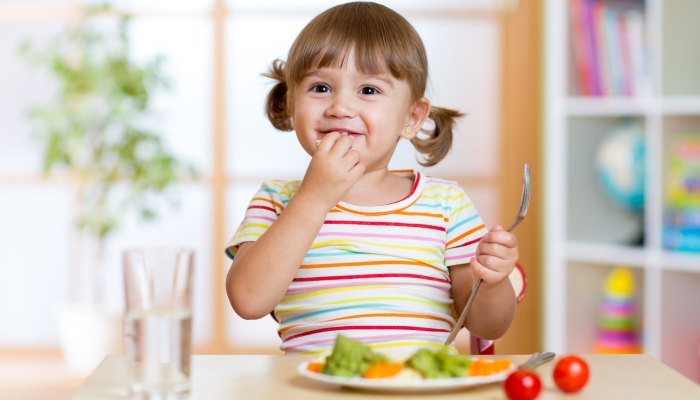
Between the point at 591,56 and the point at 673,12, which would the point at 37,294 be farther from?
the point at 673,12

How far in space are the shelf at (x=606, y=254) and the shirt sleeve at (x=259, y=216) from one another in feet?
5.42

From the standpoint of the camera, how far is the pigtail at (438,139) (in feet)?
4.72

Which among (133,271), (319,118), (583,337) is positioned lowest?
(583,337)

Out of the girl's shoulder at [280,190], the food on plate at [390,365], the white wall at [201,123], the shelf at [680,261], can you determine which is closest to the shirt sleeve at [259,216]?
the girl's shoulder at [280,190]

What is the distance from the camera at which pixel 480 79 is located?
3.45 metres

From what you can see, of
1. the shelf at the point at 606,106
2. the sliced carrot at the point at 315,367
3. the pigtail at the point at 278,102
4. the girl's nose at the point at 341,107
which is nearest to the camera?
the sliced carrot at the point at 315,367

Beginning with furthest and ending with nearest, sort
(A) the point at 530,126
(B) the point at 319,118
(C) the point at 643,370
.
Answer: (A) the point at 530,126 < (B) the point at 319,118 < (C) the point at 643,370

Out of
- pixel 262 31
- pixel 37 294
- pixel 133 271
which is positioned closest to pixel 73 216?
pixel 37 294

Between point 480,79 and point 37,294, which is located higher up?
point 480,79

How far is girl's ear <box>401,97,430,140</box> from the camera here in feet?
4.33

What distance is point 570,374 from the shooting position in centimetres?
72

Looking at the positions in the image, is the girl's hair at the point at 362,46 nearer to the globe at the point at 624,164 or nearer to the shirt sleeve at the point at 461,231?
the shirt sleeve at the point at 461,231

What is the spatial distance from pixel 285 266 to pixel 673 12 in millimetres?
1924

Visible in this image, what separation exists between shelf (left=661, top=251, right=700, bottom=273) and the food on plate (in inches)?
72.9
